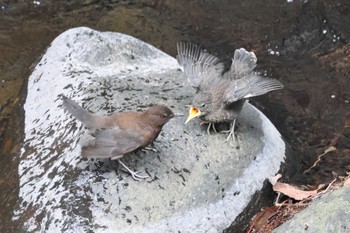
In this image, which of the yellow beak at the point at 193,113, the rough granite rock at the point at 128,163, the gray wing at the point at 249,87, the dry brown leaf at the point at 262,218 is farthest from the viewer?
the gray wing at the point at 249,87

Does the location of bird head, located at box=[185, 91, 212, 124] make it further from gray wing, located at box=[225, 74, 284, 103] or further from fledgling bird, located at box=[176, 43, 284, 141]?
gray wing, located at box=[225, 74, 284, 103]

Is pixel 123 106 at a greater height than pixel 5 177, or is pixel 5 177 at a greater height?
pixel 123 106

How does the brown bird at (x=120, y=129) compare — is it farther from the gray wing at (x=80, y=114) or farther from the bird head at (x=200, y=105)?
the bird head at (x=200, y=105)

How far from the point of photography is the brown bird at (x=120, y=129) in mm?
3926

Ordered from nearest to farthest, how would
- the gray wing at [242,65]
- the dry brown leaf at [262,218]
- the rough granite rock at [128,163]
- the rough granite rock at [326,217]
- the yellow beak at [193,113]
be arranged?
the rough granite rock at [326,217], the rough granite rock at [128,163], the dry brown leaf at [262,218], the yellow beak at [193,113], the gray wing at [242,65]

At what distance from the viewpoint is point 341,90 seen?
614 centimetres

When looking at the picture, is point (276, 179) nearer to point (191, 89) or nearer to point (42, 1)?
point (191, 89)

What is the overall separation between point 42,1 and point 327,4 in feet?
11.9

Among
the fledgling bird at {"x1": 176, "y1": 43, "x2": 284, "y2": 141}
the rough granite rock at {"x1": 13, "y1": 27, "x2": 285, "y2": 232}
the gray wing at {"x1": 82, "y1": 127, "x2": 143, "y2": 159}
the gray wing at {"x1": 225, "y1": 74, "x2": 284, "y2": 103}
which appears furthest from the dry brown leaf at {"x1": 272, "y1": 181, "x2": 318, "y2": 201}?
the gray wing at {"x1": 82, "y1": 127, "x2": 143, "y2": 159}

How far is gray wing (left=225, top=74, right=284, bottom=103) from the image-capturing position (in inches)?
181

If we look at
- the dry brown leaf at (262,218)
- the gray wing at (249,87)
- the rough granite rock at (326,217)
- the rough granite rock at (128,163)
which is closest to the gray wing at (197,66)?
the rough granite rock at (128,163)

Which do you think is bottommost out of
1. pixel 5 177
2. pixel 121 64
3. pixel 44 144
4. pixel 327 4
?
pixel 5 177

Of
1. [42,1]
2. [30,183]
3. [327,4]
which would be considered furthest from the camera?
[42,1]

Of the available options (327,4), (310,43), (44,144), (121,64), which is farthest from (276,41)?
(44,144)
